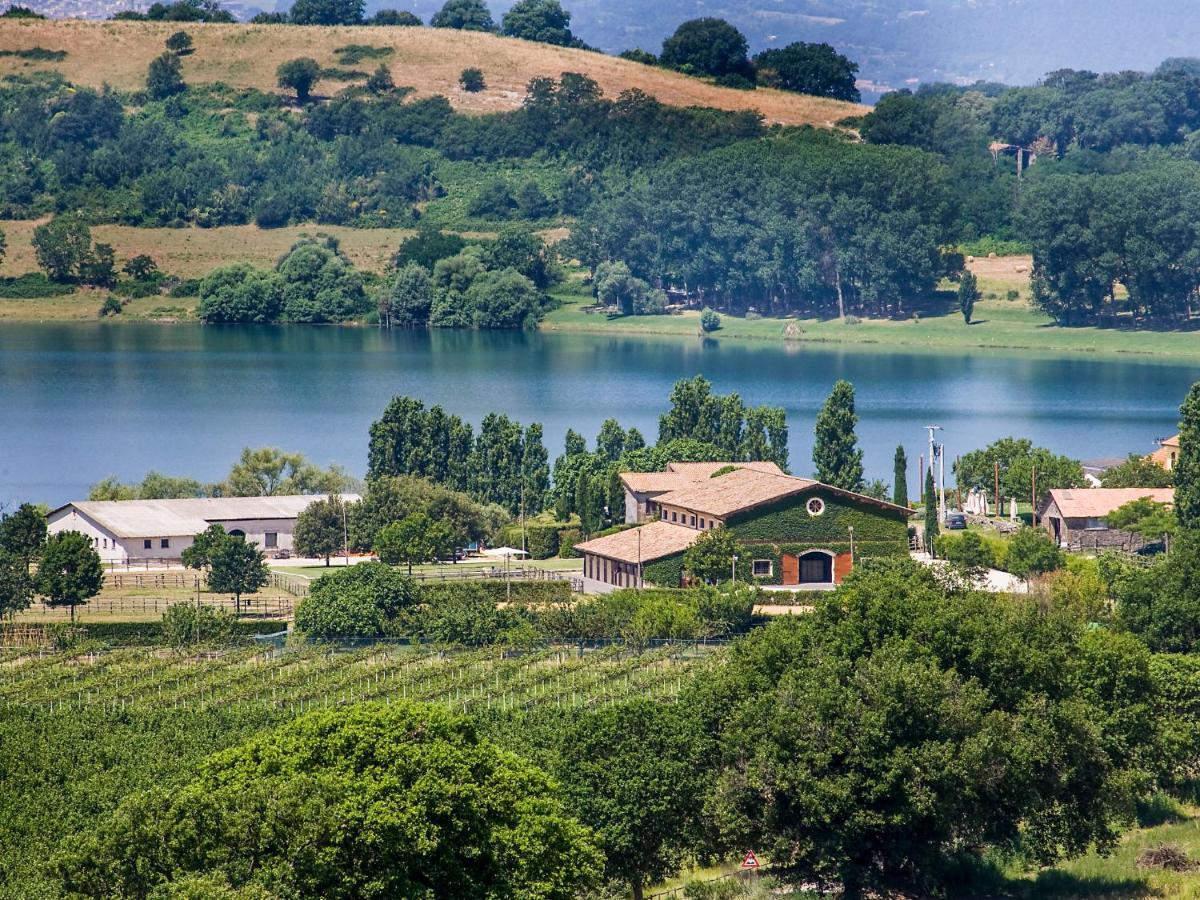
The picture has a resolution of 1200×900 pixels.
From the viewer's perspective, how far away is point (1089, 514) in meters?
65.8

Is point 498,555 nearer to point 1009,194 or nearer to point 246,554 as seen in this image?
point 246,554

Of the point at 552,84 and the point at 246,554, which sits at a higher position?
the point at 552,84

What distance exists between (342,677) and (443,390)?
2677 inches

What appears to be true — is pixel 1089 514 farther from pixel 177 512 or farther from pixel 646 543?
pixel 177 512

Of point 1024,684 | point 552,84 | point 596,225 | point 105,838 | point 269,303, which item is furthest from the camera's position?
point 552,84

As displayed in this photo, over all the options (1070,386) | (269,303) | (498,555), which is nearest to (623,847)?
(498,555)

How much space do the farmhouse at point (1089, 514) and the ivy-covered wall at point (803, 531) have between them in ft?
24.1

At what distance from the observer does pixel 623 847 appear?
3338 centimetres

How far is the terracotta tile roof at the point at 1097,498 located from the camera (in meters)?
65.9

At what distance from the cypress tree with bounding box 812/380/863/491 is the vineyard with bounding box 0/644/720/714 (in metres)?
22.4

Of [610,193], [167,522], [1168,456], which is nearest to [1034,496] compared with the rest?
[1168,456]

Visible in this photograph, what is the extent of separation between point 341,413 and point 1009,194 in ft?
256

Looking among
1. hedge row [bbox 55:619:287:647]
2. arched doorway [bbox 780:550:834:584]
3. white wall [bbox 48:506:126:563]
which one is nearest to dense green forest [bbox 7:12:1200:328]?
arched doorway [bbox 780:550:834:584]

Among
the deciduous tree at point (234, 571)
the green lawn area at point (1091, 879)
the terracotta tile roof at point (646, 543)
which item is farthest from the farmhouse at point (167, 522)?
the green lawn area at point (1091, 879)
